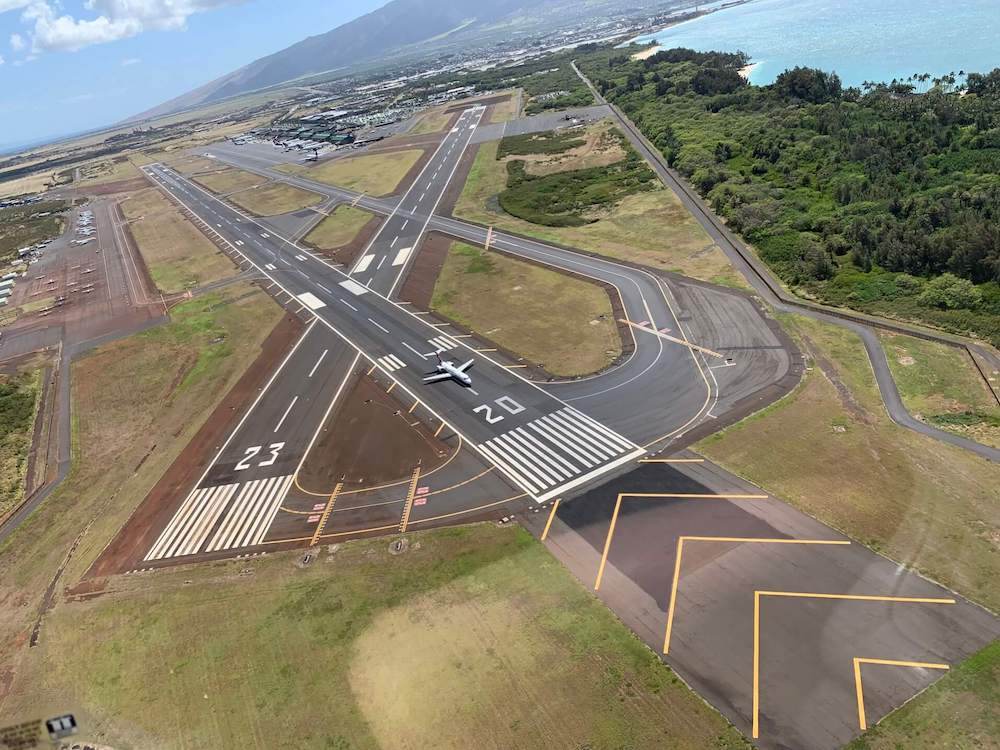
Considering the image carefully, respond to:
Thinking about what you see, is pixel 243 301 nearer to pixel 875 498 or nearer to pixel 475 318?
pixel 475 318

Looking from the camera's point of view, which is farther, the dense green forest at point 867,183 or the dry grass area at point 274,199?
the dry grass area at point 274,199

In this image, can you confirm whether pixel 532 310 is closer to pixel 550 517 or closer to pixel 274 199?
pixel 550 517

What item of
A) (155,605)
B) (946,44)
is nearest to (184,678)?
(155,605)

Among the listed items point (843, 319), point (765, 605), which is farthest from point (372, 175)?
point (765, 605)

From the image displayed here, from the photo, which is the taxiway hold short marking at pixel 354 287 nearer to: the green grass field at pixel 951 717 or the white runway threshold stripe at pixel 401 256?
the white runway threshold stripe at pixel 401 256

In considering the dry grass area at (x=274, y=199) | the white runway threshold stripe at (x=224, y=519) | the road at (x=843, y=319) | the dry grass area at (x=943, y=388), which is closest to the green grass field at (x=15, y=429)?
the white runway threshold stripe at (x=224, y=519)
